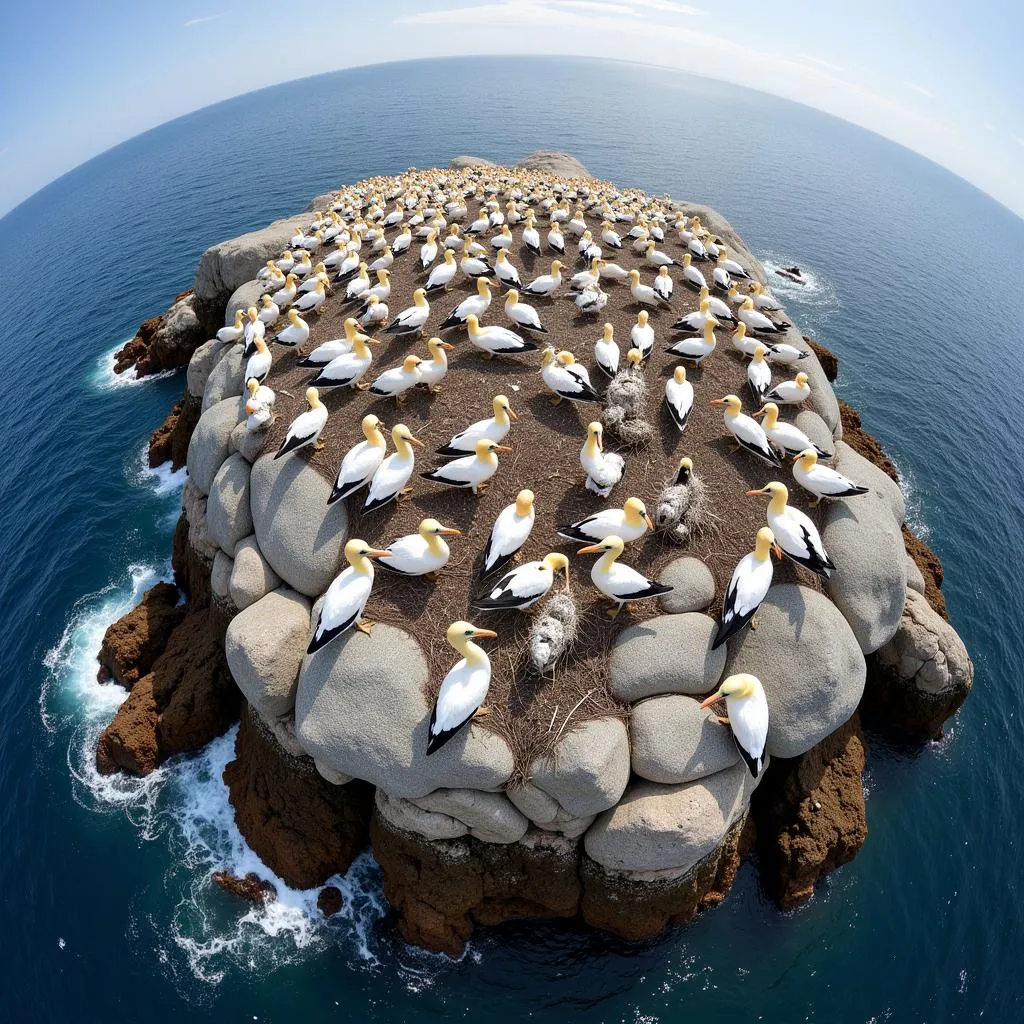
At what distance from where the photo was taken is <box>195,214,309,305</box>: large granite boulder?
27.8 meters

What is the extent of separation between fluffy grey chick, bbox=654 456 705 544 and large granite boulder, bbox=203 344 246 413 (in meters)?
14.7

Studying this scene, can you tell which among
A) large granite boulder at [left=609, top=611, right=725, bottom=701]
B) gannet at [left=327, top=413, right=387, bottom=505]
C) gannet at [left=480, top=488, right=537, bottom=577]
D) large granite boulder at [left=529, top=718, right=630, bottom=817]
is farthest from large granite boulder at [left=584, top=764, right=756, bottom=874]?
gannet at [left=327, top=413, right=387, bottom=505]

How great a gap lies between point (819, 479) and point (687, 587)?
4.87 m

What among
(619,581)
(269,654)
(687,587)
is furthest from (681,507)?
(269,654)

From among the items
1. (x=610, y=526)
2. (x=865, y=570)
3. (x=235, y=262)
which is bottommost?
(x=865, y=570)

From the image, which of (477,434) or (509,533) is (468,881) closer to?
(509,533)

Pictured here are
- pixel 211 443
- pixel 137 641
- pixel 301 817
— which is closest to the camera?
pixel 301 817

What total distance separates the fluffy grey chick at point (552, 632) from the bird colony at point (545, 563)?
7cm

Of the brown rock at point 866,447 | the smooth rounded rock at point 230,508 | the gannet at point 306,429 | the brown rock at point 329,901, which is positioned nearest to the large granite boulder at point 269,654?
the smooth rounded rock at point 230,508

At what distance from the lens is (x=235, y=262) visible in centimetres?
2786

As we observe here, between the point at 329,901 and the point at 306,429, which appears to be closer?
the point at 329,901

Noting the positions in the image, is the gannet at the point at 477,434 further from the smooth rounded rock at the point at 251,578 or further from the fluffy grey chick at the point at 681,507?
the smooth rounded rock at the point at 251,578

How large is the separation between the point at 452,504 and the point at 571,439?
154 inches

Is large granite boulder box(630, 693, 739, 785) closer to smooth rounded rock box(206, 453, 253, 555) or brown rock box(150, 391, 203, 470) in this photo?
smooth rounded rock box(206, 453, 253, 555)
